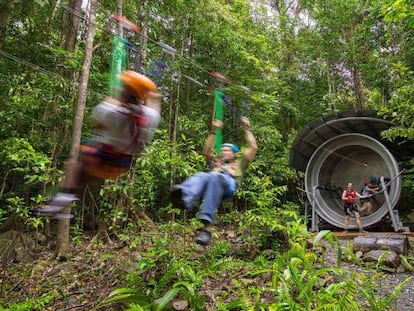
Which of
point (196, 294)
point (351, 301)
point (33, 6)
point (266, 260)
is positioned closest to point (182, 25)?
point (33, 6)

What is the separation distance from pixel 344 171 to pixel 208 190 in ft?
32.5

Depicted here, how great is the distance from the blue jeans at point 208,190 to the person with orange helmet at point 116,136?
0.71 metres

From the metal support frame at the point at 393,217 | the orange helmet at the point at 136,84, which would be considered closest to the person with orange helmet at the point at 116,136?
the orange helmet at the point at 136,84

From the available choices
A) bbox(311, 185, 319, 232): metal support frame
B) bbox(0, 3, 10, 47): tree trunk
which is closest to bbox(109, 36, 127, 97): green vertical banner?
bbox(0, 3, 10, 47): tree trunk

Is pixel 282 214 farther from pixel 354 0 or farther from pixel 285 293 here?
pixel 354 0

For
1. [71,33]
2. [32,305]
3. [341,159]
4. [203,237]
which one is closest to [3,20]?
[71,33]

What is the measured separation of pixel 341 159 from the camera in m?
12.7

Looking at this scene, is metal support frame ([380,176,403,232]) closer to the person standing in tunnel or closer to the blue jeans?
the person standing in tunnel

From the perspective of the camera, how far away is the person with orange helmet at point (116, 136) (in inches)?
145

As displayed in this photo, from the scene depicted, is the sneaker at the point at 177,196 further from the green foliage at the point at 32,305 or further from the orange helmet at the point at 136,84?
the green foliage at the point at 32,305

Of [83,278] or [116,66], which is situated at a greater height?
[116,66]

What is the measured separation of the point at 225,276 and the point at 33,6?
7145 millimetres

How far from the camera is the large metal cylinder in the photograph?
10547mm

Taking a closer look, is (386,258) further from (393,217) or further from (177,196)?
(177,196)
